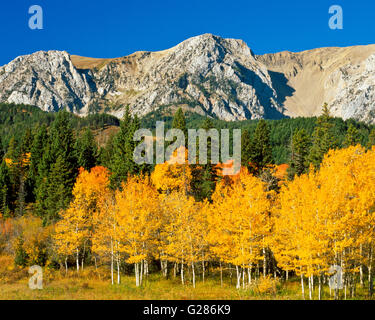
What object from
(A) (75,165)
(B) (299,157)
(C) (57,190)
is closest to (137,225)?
(C) (57,190)

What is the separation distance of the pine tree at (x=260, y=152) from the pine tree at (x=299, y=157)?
501cm

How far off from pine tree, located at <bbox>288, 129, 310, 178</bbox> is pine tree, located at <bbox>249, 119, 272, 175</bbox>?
5006 millimetres

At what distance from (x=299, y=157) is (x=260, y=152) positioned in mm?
7618

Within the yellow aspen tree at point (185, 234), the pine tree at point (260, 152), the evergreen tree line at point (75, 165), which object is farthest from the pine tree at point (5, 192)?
the pine tree at point (260, 152)

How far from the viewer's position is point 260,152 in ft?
216

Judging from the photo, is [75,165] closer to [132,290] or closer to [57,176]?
[57,176]

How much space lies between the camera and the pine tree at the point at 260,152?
64.0m

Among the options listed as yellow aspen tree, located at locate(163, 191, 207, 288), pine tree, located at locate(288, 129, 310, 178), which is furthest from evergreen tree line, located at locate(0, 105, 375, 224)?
yellow aspen tree, located at locate(163, 191, 207, 288)

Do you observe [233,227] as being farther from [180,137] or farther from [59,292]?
[180,137]

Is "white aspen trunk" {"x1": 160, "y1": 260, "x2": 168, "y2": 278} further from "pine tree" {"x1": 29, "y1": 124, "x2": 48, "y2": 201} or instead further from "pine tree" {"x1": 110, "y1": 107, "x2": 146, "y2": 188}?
"pine tree" {"x1": 29, "y1": 124, "x2": 48, "y2": 201}

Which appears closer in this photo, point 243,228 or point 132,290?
point 243,228

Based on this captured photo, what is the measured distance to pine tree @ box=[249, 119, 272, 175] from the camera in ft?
210

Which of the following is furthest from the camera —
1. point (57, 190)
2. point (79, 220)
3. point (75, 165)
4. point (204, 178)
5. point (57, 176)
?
point (75, 165)
